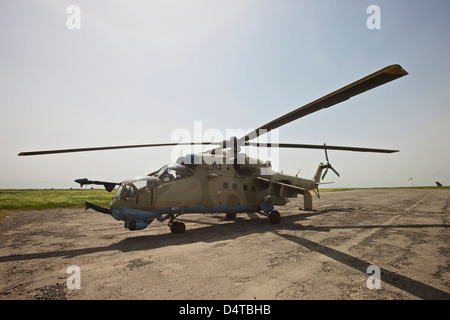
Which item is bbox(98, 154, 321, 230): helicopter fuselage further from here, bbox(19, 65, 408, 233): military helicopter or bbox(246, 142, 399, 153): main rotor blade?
bbox(246, 142, 399, 153): main rotor blade

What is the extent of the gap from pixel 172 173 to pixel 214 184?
2.24 metres

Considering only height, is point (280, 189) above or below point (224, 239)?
above

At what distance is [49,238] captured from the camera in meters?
8.46

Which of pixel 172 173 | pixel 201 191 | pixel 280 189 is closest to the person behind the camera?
pixel 172 173

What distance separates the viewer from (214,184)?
10.4 m

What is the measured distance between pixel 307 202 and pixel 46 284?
35.9ft

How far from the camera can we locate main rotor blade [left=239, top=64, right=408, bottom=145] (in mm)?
3852

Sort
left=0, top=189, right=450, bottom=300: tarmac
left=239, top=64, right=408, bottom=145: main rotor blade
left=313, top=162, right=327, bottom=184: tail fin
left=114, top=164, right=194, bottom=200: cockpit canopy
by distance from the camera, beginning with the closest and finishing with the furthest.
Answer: left=0, top=189, right=450, bottom=300: tarmac → left=239, top=64, right=408, bottom=145: main rotor blade → left=114, top=164, right=194, bottom=200: cockpit canopy → left=313, top=162, right=327, bottom=184: tail fin

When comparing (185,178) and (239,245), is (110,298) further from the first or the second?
(185,178)

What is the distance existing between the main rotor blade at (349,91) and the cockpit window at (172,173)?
15.5ft

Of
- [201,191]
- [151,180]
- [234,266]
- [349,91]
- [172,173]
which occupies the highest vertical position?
[349,91]

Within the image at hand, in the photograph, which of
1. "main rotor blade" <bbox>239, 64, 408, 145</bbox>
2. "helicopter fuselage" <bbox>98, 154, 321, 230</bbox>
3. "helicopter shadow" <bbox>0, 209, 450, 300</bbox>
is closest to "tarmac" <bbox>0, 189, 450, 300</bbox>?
"helicopter shadow" <bbox>0, 209, 450, 300</bbox>

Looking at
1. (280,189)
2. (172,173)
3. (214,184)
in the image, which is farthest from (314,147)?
(172,173)

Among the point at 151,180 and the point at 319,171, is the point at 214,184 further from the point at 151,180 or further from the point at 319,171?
the point at 319,171
